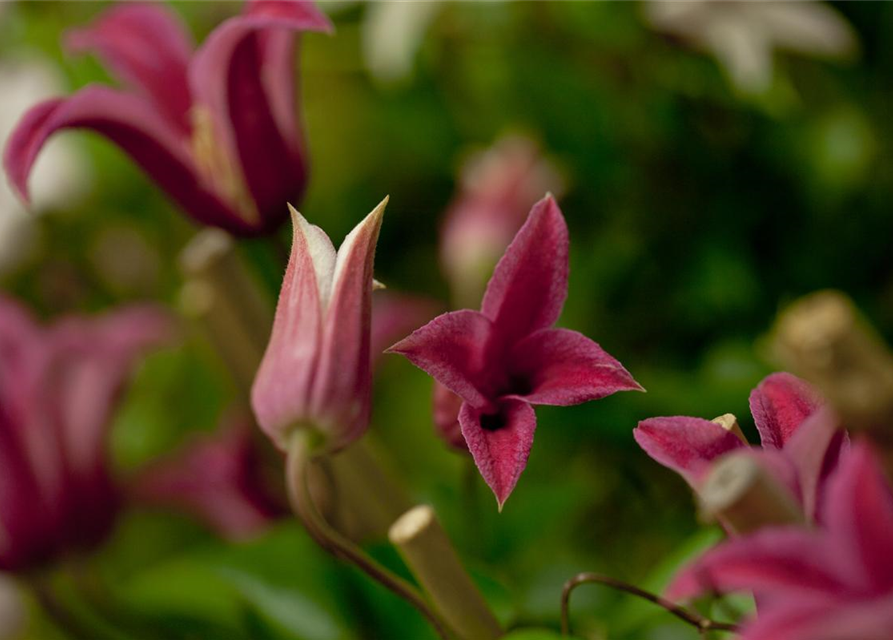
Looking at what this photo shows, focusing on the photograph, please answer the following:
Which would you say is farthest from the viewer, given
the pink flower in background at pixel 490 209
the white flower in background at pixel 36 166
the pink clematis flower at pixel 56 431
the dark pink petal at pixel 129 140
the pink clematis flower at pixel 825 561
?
the white flower in background at pixel 36 166

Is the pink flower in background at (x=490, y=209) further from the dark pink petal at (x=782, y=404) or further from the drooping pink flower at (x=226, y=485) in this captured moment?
the dark pink petal at (x=782, y=404)

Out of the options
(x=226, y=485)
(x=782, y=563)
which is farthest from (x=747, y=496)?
(x=226, y=485)

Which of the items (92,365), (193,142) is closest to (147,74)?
(193,142)

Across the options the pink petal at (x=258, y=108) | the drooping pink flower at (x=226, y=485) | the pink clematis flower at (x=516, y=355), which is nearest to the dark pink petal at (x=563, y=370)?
the pink clematis flower at (x=516, y=355)

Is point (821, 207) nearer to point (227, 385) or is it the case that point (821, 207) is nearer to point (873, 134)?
point (873, 134)

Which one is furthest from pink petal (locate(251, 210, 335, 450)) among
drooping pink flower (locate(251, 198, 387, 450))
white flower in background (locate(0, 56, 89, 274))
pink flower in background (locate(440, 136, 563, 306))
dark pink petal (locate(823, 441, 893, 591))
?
white flower in background (locate(0, 56, 89, 274))

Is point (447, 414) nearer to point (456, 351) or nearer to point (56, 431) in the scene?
point (456, 351)
